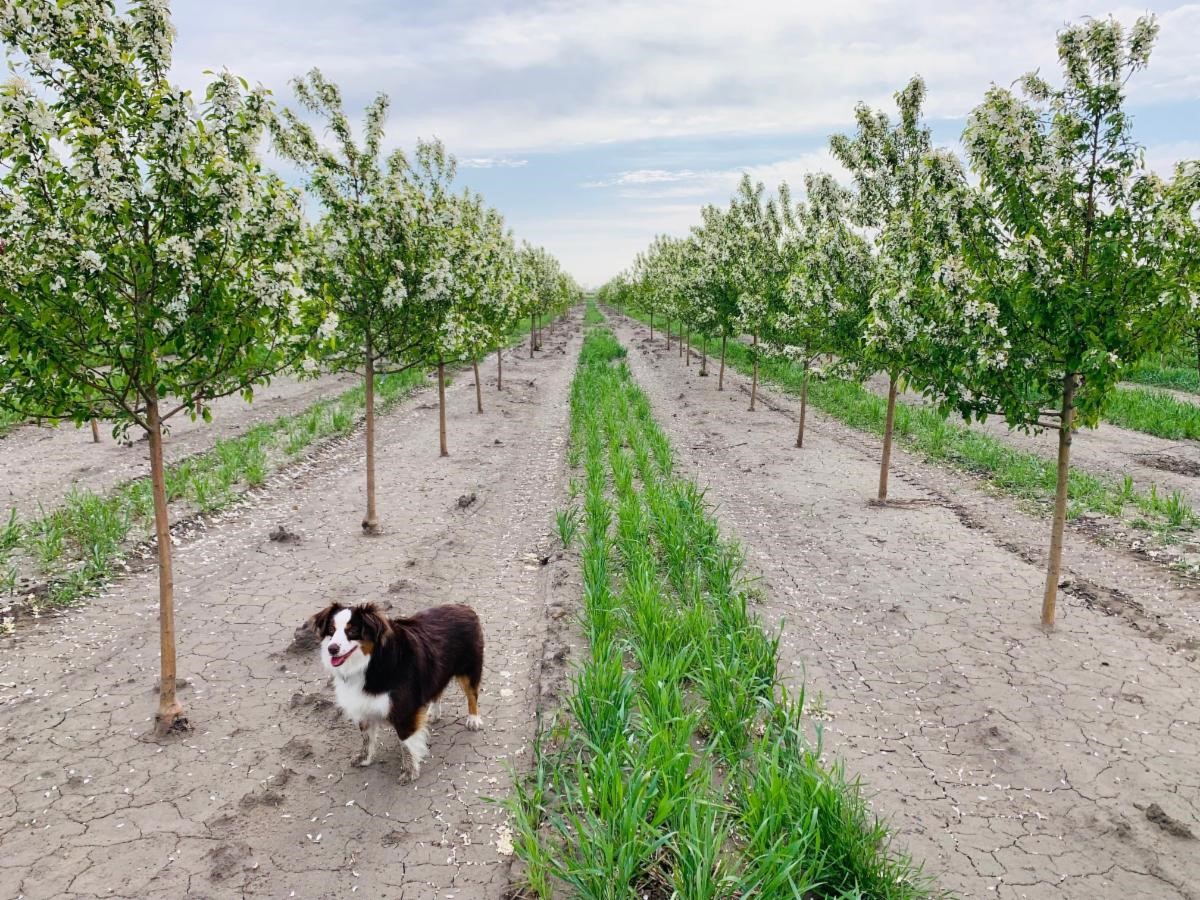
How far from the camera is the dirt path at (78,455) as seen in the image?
1109 cm

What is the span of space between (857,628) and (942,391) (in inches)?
102

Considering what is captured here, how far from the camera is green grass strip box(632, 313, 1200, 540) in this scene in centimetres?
1032

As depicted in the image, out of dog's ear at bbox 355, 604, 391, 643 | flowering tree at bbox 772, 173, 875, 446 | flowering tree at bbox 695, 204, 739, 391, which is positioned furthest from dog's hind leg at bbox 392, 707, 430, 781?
flowering tree at bbox 695, 204, 739, 391

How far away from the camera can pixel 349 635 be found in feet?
14.1

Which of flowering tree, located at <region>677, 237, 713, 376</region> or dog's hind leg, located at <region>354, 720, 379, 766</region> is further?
flowering tree, located at <region>677, 237, 713, 376</region>

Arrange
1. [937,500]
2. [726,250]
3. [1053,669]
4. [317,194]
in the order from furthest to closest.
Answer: [726,250], [937,500], [317,194], [1053,669]

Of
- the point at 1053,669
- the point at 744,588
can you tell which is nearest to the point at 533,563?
the point at 744,588

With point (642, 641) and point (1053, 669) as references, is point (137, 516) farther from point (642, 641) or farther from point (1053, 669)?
point (1053, 669)

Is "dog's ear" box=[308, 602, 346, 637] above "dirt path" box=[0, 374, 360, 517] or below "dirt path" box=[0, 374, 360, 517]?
above

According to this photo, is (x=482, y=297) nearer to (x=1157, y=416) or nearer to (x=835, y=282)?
(x=835, y=282)

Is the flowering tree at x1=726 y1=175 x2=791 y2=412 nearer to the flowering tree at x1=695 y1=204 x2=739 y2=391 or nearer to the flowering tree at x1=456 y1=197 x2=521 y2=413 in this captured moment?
the flowering tree at x1=695 y1=204 x2=739 y2=391

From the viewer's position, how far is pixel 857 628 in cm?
730

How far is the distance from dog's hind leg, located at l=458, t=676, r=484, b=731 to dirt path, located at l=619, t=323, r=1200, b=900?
268cm

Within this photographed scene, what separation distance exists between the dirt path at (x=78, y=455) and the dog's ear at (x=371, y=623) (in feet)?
24.6
